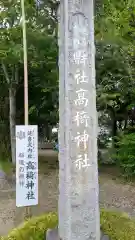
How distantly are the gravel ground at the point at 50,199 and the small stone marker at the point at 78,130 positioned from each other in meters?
2.70

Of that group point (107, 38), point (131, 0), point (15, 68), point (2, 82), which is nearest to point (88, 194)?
point (131, 0)

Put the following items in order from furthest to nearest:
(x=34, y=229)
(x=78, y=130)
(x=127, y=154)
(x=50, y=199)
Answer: (x=127, y=154) < (x=50, y=199) < (x=34, y=229) < (x=78, y=130)

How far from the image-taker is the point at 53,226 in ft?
12.9

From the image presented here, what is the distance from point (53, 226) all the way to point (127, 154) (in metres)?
6.33

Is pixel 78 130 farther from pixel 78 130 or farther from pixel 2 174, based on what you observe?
pixel 2 174

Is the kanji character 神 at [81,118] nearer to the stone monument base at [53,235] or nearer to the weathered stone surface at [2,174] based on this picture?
the stone monument base at [53,235]

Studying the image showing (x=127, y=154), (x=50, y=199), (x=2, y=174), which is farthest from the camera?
(x=2, y=174)

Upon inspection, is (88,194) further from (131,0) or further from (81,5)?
(131,0)

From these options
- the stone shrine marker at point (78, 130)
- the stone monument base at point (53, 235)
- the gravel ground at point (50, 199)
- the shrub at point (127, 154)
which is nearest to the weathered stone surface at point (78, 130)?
the stone shrine marker at point (78, 130)

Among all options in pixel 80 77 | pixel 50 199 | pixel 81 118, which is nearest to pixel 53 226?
pixel 81 118

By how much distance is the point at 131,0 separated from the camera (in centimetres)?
698

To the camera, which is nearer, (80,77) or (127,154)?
(80,77)

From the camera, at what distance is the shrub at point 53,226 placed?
149 inches

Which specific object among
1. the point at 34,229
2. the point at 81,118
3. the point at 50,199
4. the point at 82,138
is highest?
the point at 81,118
